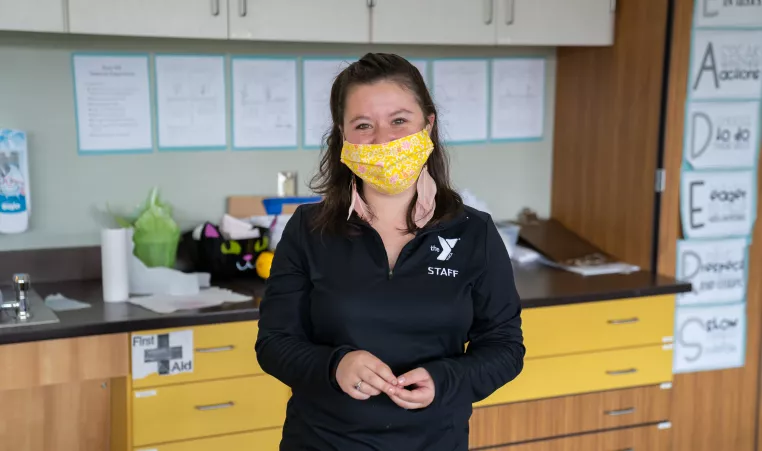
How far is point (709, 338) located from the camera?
2980mm

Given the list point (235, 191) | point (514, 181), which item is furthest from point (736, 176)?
point (235, 191)

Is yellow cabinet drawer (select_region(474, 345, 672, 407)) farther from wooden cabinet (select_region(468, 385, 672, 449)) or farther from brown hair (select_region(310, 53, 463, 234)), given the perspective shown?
brown hair (select_region(310, 53, 463, 234))

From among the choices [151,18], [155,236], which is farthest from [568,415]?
[151,18]

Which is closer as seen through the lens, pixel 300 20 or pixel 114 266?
pixel 114 266

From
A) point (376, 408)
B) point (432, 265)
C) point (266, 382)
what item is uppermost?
point (432, 265)

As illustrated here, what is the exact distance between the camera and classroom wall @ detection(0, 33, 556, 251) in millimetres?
2670

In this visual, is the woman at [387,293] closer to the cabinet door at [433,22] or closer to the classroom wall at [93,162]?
the cabinet door at [433,22]

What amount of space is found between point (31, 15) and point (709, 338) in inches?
91.7

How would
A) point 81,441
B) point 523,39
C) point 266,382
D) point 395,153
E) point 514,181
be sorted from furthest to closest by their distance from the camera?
point 514,181 < point 523,39 < point 81,441 < point 266,382 < point 395,153

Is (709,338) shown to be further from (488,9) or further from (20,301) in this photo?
(20,301)

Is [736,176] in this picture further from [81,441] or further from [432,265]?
[81,441]

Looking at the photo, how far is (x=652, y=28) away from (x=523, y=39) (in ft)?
1.35

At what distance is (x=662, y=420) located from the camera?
2947 millimetres

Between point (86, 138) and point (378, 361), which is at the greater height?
point (86, 138)
